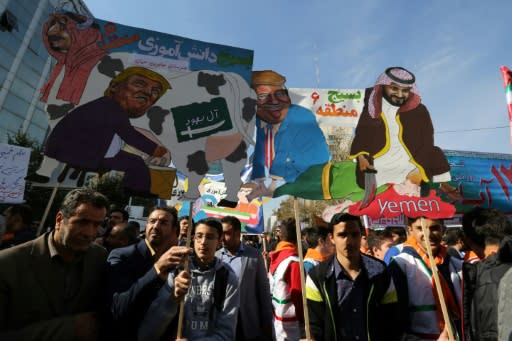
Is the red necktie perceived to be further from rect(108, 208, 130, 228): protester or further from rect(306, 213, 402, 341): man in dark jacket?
rect(108, 208, 130, 228): protester

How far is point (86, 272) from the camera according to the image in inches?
72.5

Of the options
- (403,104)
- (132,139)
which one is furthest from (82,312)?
(403,104)

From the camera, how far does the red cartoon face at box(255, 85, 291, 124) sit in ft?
11.0

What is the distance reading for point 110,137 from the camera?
275 centimetres

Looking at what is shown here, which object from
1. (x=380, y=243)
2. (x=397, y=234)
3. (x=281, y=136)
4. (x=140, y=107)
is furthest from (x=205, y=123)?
(x=397, y=234)

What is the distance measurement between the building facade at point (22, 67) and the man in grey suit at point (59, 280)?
2506 centimetres

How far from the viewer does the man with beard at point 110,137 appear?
2.64m

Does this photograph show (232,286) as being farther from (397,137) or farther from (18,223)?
(18,223)

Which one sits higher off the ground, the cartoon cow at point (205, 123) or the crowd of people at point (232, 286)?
the cartoon cow at point (205, 123)

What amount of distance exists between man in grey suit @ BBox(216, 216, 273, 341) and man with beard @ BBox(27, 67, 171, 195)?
113 centimetres

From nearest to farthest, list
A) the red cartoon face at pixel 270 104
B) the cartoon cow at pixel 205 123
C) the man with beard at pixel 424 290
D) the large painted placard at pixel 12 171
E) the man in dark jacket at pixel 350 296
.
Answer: the man in dark jacket at pixel 350 296 < the man with beard at pixel 424 290 < the cartoon cow at pixel 205 123 < the red cartoon face at pixel 270 104 < the large painted placard at pixel 12 171

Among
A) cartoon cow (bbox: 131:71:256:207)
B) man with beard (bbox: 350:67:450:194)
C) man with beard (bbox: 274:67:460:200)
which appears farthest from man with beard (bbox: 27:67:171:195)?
man with beard (bbox: 350:67:450:194)

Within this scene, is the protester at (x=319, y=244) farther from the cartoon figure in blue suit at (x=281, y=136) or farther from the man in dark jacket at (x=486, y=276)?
the man in dark jacket at (x=486, y=276)

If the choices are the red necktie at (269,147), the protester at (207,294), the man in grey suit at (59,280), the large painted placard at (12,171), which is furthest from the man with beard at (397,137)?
the large painted placard at (12,171)
